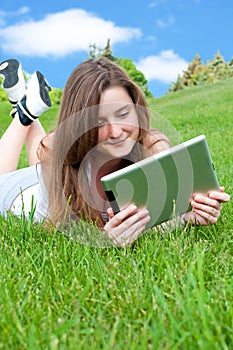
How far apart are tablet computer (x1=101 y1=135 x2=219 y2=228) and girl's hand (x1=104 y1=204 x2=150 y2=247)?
6 cm

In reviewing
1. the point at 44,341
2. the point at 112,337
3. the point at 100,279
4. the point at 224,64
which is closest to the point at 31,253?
the point at 100,279

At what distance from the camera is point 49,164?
276 cm

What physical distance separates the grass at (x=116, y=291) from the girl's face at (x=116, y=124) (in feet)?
1.61

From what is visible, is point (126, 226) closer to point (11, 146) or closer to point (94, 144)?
point (94, 144)

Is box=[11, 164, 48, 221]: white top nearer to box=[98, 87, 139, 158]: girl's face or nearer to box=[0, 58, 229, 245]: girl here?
box=[0, 58, 229, 245]: girl

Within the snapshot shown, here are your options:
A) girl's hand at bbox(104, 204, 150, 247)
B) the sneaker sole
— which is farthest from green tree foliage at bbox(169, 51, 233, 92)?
girl's hand at bbox(104, 204, 150, 247)

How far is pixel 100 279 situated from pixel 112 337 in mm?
498

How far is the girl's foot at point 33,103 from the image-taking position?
131 inches

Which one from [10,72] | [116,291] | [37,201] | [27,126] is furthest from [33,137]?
[116,291]

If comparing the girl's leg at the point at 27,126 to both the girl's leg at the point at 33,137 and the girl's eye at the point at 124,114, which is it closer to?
the girl's leg at the point at 33,137

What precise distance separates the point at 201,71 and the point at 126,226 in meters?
31.1

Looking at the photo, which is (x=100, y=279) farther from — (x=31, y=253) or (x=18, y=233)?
(x=18, y=233)

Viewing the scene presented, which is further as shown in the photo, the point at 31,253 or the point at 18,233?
the point at 18,233

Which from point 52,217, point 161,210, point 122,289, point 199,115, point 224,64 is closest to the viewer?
point 122,289
